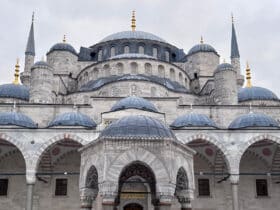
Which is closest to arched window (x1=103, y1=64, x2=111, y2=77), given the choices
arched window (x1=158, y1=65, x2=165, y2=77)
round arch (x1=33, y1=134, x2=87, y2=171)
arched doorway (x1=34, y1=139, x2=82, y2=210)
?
arched window (x1=158, y1=65, x2=165, y2=77)

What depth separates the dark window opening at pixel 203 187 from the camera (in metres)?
16.5

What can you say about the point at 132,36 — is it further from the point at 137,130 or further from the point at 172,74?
the point at 137,130

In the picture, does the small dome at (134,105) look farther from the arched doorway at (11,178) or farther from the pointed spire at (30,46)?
the pointed spire at (30,46)

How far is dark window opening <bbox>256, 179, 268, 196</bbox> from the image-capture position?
16.7m

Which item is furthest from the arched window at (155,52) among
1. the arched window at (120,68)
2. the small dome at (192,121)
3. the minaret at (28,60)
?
the small dome at (192,121)

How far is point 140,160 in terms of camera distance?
5996 millimetres

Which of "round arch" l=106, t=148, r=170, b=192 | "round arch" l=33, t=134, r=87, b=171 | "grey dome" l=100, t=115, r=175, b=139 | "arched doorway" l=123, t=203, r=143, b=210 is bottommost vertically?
"arched doorway" l=123, t=203, r=143, b=210

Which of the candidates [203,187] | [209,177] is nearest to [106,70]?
[209,177]

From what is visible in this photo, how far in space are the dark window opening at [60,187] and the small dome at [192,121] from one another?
4740mm

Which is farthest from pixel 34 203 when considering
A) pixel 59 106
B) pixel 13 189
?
pixel 59 106

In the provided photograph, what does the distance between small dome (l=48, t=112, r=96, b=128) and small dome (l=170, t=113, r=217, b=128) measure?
3.12m

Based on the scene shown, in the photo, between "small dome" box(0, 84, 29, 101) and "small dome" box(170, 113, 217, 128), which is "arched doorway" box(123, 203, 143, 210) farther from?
"small dome" box(0, 84, 29, 101)

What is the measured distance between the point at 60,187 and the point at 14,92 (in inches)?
250

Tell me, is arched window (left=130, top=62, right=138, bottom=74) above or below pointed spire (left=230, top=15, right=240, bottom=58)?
below
